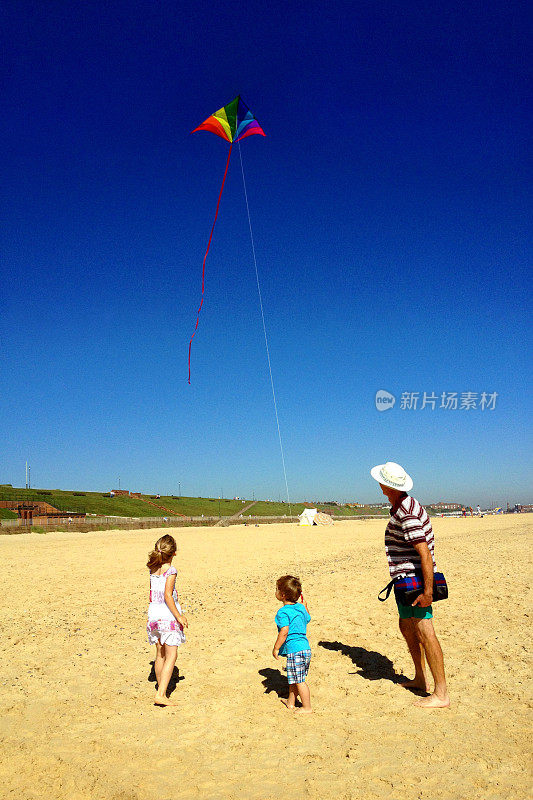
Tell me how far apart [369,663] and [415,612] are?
5.73 feet

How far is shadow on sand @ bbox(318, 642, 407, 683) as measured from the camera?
5512 mm

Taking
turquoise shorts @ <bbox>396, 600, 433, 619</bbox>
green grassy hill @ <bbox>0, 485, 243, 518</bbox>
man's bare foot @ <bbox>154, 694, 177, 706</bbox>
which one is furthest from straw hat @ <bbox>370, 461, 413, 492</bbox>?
green grassy hill @ <bbox>0, 485, 243, 518</bbox>

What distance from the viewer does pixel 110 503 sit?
75.0m

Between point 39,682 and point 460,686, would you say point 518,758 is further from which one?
point 39,682

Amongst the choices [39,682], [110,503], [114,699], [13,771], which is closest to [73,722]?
[114,699]

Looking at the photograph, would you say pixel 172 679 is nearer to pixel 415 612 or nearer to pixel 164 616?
pixel 164 616

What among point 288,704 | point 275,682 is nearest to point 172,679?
point 275,682

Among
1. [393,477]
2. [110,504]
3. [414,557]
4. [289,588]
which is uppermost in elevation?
[393,477]

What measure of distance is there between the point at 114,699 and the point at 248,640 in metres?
2.39

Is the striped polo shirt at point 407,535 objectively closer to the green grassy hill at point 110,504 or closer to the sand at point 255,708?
the sand at point 255,708

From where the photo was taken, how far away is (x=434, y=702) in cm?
458

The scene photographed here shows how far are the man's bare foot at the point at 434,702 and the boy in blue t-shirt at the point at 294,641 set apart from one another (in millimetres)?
1051

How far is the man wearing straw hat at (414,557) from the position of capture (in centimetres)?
448

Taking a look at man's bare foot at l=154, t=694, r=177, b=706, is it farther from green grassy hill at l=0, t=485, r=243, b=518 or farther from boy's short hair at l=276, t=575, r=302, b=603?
green grassy hill at l=0, t=485, r=243, b=518
